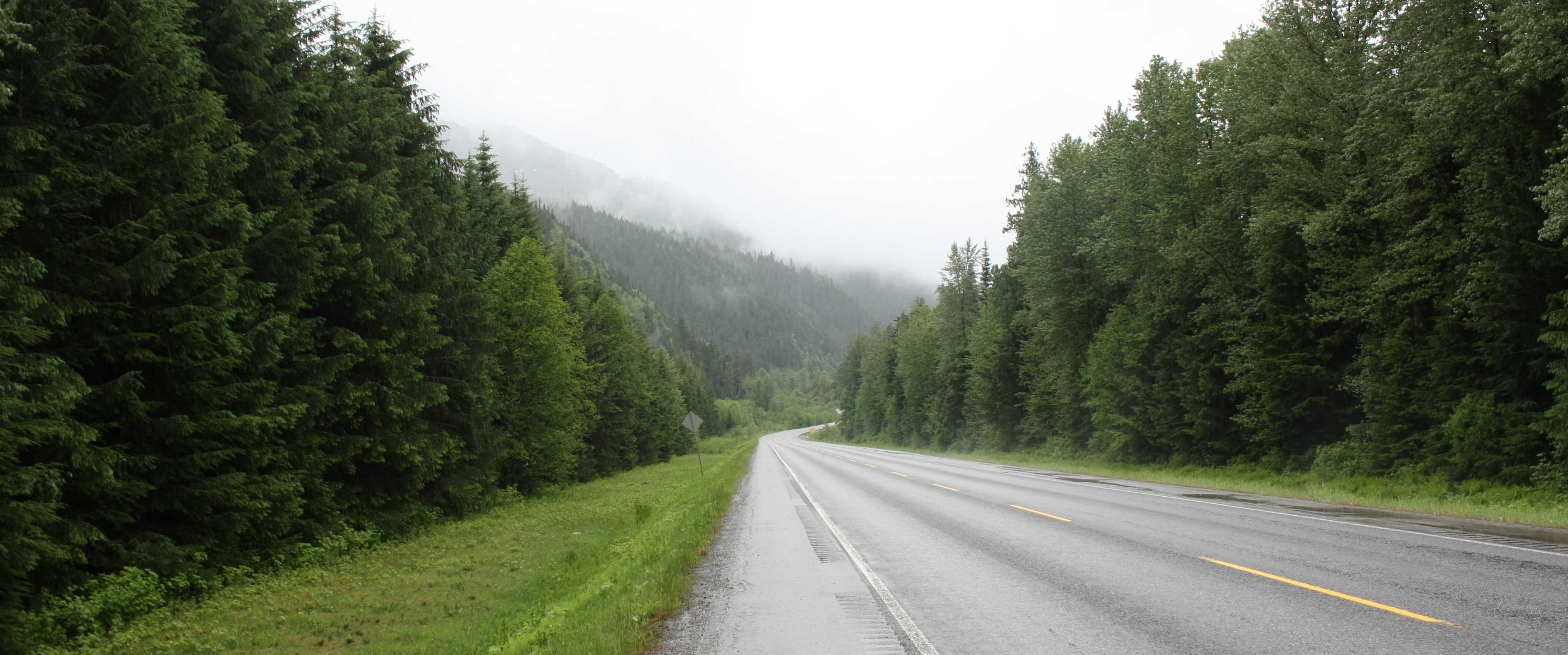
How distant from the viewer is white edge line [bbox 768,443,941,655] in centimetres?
565

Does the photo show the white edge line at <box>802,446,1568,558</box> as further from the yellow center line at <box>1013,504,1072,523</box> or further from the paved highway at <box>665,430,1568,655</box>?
the yellow center line at <box>1013,504,1072,523</box>

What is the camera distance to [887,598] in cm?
731

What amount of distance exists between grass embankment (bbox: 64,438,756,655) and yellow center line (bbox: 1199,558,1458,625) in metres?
6.03

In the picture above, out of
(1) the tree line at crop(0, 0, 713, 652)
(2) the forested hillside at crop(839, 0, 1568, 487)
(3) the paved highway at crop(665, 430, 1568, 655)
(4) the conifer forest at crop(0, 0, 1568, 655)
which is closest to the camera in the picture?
(3) the paved highway at crop(665, 430, 1568, 655)

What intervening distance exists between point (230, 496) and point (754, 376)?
175 metres

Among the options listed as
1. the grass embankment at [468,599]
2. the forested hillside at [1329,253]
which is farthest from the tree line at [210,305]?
the forested hillside at [1329,253]

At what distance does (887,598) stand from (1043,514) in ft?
23.2

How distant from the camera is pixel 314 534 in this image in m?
11.9

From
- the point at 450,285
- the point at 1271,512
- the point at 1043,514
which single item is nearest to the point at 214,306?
the point at 450,285

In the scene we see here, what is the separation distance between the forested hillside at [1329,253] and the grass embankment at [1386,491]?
417 mm

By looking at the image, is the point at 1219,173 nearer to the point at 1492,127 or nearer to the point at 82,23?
the point at 1492,127

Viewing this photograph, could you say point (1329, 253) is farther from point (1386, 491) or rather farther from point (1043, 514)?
point (1043, 514)

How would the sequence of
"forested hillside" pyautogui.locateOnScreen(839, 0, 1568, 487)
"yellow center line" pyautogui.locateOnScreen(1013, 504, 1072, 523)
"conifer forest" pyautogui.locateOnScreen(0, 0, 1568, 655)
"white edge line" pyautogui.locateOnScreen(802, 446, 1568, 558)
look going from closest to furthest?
"conifer forest" pyautogui.locateOnScreen(0, 0, 1568, 655) → "white edge line" pyautogui.locateOnScreen(802, 446, 1568, 558) → "yellow center line" pyautogui.locateOnScreen(1013, 504, 1072, 523) → "forested hillside" pyautogui.locateOnScreen(839, 0, 1568, 487)

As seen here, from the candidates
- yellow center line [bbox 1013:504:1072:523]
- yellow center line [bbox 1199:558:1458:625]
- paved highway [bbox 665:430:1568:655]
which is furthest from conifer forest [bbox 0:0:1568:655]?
yellow center line [bbox 1199:558:1458:625]
